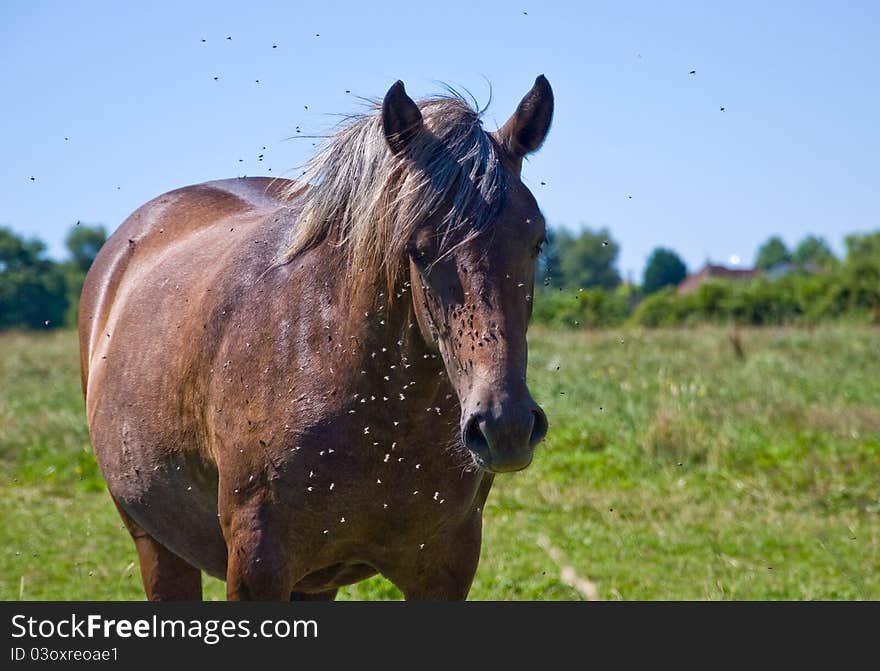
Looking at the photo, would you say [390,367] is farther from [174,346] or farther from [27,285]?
[27,285]

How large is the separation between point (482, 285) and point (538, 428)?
0.38 metres

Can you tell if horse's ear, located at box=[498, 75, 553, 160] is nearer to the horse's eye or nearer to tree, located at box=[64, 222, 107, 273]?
the horse's eye

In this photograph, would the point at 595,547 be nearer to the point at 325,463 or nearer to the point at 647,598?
the point at 647,598

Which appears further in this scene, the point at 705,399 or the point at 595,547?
the point at 705,399

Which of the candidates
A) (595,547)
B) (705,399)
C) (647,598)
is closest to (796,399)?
(705,399)

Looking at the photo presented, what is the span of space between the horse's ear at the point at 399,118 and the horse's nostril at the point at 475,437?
0.86m

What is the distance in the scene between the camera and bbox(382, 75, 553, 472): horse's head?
7.82 ft

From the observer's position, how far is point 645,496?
26.0 ft

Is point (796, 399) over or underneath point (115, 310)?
underneath

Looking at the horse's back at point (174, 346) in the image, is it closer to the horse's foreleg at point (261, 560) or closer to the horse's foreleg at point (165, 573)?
the horse's foreleg at point (165, 573)

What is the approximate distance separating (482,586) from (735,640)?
2.88 meters

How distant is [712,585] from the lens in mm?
5926

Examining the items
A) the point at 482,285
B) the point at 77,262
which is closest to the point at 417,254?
the point at 482,285

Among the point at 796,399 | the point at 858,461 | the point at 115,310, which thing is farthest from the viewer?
the point at 796,399
